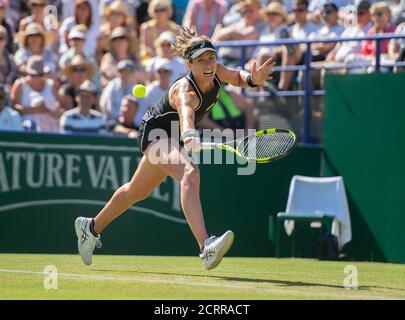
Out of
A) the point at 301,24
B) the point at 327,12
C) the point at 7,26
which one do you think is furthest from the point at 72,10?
the point at 327,12

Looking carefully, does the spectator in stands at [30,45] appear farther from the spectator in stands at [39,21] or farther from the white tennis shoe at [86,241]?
the white tennis shoe at [86,241]

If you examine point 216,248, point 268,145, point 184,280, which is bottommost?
point 184,280

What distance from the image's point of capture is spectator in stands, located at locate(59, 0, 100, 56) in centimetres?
1680

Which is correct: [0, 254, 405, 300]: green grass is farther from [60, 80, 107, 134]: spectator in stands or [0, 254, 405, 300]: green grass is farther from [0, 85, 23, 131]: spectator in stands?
[60, 80, 107, 134]: spectator in stands

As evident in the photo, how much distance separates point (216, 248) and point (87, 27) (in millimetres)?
8807

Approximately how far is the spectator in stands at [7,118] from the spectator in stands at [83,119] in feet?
2.18

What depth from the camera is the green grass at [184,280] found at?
25.3 feet

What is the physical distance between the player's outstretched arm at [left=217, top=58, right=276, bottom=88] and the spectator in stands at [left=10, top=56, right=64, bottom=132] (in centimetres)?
537

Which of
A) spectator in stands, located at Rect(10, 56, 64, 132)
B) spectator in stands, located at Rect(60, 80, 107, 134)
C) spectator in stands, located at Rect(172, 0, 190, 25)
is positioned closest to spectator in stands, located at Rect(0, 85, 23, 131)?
spectator in stands, located at Rect(10, 56, 64, 132)

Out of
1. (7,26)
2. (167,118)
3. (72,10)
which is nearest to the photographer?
(167,118)

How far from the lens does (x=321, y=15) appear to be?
16328 millimetres

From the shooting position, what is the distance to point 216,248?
874 centimetres

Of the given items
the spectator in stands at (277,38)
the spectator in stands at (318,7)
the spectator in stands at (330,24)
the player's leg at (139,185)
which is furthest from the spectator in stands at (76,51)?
the player's leg at (139,185)

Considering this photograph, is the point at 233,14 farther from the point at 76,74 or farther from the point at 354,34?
the point at 76,74
